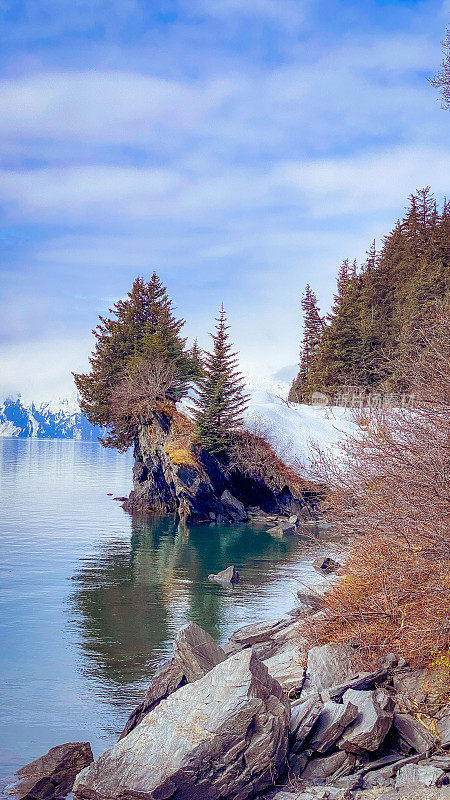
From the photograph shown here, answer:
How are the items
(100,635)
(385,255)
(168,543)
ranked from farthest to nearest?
(385,255) < (168,543) < (100,635)

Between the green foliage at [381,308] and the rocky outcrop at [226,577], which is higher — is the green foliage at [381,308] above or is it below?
above

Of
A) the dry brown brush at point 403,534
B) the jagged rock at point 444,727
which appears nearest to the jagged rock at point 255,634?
the dry brown brush at point 403,534

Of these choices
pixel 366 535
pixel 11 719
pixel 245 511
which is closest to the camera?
pixel 366 535

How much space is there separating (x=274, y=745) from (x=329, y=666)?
227 cm

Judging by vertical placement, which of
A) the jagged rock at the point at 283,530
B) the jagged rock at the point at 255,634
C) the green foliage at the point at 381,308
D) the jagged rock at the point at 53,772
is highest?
the green foliage at the point at 381,308

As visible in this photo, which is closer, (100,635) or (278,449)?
(100,635)

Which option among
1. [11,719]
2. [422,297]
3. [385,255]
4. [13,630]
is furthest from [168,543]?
[385,255]

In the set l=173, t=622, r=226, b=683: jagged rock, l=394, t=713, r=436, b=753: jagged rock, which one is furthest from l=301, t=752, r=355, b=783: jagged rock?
l=173, t=622, r=226, b=683: jagged rock

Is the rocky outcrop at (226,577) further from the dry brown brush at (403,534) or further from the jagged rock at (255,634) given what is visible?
the dry brown brush at (403,534)

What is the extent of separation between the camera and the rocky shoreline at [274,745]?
8.31 metres

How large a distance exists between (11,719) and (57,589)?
35.7 feet

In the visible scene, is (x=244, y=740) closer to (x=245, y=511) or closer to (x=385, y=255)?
(x=245, y=511)

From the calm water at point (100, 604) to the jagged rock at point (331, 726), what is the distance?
489cm

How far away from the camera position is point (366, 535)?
1145 centimetres
